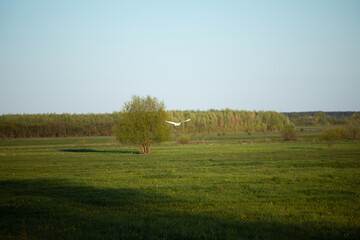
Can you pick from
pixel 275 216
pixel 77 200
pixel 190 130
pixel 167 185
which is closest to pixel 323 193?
pixel 275 216

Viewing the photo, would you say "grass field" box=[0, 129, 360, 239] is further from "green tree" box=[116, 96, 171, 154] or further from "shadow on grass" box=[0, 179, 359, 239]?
Answer: "green tree" box=[116, 96, 171, 154]

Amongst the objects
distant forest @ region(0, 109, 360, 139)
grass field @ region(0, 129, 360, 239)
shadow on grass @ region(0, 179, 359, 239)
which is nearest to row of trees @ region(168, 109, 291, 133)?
distant forest @ region(0, 109, 360, 139)

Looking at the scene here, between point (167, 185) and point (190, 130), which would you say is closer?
point (167, 185)

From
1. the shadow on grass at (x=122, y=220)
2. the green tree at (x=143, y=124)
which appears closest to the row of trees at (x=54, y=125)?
the green tree at (x=143, y=124)

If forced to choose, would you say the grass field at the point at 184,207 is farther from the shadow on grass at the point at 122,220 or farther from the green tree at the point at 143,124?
the green tree at the point at 143,124

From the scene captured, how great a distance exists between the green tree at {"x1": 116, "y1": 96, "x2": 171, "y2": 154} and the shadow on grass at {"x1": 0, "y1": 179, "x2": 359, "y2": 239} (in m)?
34.6

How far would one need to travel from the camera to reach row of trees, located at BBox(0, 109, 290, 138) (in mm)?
132400

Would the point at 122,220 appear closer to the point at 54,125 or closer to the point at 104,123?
the point at 54,125

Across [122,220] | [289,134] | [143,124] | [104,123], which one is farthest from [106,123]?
[122,220]

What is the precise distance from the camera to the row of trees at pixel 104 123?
132400 millimetres

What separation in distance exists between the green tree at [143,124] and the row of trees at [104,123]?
296ft

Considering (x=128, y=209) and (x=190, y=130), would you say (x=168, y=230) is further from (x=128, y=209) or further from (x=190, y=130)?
(x=190, y=130)

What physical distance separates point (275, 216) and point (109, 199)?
27.4 ft

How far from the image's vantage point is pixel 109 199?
16.2 m
